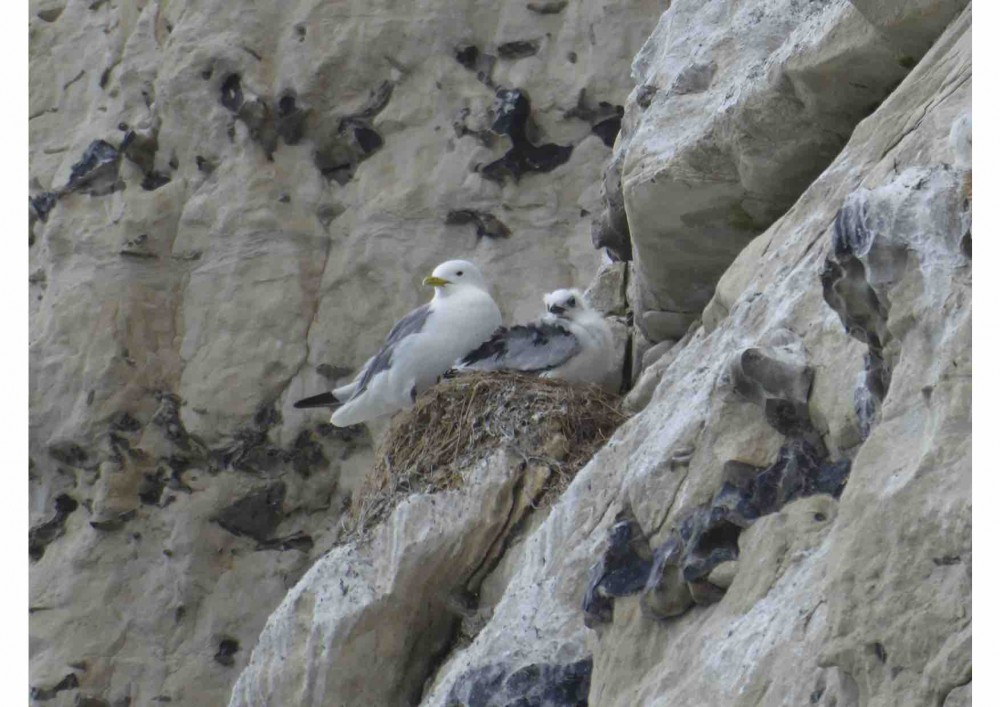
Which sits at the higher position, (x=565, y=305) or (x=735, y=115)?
(x=735, y=115)

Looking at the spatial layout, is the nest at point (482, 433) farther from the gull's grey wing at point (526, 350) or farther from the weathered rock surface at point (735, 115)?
the weathered rock surface at point (735, 115)

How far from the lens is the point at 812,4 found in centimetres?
520

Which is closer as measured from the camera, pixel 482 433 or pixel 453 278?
pixel 482 433

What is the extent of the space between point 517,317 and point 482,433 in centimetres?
229

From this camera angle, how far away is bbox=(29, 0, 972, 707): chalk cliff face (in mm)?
2922

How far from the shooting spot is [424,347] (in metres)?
6.76

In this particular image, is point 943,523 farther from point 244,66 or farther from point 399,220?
point 244,66

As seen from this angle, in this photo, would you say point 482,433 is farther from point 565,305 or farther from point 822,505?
point 822,505

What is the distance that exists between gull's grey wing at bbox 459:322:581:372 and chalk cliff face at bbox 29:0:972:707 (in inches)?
15.7

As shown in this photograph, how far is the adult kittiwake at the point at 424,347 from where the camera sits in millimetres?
6758

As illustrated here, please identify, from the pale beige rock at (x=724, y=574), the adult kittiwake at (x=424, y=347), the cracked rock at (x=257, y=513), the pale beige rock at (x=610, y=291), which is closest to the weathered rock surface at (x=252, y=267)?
the cracked rock at (x=257, y=513)

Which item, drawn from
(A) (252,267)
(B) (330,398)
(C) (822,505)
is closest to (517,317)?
(B) (330,398)

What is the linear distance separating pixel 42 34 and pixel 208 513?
338 cm

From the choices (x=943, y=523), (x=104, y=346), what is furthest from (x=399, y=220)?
(x=943, y=523)
